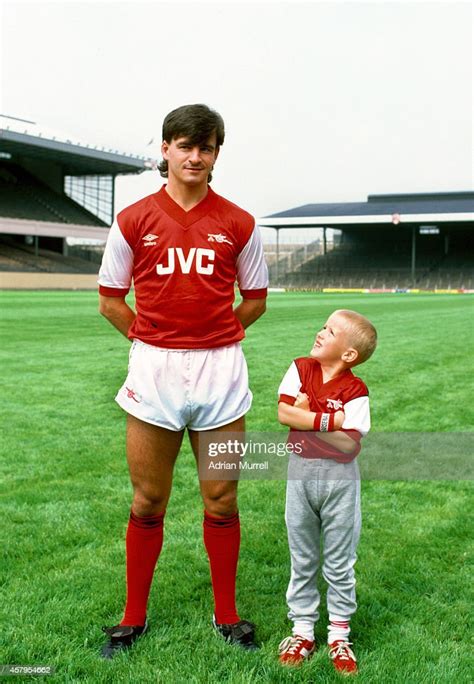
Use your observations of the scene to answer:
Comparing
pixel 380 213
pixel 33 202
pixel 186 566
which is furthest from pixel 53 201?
pixel 186 566

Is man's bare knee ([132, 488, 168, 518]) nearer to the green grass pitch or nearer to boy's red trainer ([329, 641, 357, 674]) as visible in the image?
the green grass pitch

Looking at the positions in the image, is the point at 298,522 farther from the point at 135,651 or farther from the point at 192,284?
the point at 192,284

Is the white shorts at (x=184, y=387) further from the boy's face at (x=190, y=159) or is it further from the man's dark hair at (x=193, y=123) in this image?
the man's dark hair at (x=193, y=123)

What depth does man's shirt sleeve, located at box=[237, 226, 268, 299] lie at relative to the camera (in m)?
2.97

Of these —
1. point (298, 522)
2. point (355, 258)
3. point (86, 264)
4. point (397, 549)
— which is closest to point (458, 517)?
point (397, 549)

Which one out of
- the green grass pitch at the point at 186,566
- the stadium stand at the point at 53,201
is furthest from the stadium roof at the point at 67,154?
the green grass pitch at the point at 186,566

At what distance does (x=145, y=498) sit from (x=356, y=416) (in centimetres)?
93

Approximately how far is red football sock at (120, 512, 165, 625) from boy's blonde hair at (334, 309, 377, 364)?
1.09 meters

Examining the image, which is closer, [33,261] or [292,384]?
[292,384]

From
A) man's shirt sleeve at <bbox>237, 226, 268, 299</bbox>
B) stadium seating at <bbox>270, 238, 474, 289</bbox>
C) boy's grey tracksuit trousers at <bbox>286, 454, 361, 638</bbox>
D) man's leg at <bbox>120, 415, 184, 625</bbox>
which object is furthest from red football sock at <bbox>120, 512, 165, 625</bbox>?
stadium seating at <bbox>270, 238, 474, 289</bbox>

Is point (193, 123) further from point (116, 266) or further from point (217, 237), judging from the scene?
point (116, 266)

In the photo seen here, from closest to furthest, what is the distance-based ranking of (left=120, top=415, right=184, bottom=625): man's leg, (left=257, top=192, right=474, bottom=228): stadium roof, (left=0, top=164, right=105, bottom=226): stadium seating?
(left=120, top=415, right=184, bottom=625): man's leg, (left=0, top=164, right=105, bottom=226): stadium seating, (left=257, top=192, right=474, bottom=228): stadium roof

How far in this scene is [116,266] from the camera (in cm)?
290

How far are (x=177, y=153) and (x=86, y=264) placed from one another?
52804mm
